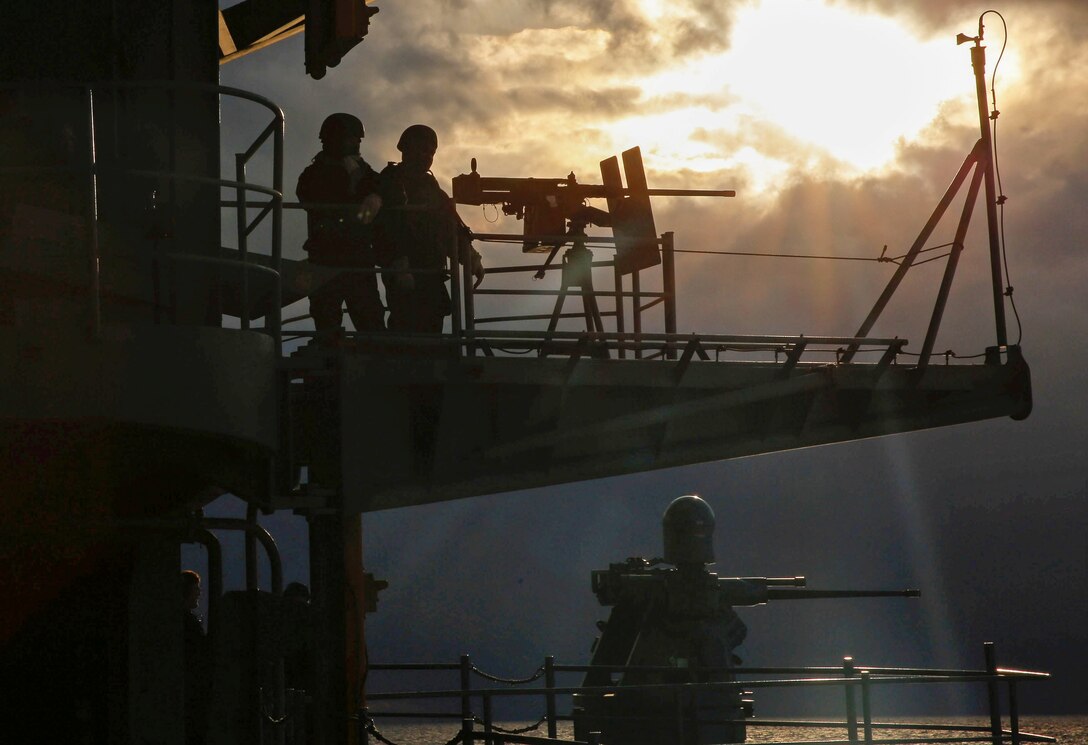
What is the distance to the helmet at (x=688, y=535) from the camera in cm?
2386

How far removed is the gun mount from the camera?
21438 millimetres

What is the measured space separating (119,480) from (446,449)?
3.74m

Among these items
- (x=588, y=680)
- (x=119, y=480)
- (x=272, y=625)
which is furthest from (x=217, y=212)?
(x=588, y=680)

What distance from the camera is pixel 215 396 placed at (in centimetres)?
756

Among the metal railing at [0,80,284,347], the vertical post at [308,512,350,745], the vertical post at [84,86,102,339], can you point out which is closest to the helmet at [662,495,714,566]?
the vertical post at [308,512,350,745]

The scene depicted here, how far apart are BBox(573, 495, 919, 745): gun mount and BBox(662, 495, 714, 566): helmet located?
0.6 inches

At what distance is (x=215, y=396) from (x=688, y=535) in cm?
1699

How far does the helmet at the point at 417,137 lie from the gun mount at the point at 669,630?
448 inches

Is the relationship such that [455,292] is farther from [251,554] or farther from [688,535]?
[688,535]

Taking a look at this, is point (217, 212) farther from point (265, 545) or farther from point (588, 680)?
point (588, 680)

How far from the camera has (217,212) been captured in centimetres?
941

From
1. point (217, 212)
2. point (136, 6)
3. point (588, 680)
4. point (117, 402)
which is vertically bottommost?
point (588, 680)

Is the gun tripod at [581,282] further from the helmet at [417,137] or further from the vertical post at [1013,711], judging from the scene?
the vertical post at [1013,711]

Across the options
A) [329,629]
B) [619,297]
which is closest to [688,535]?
[619,297]
